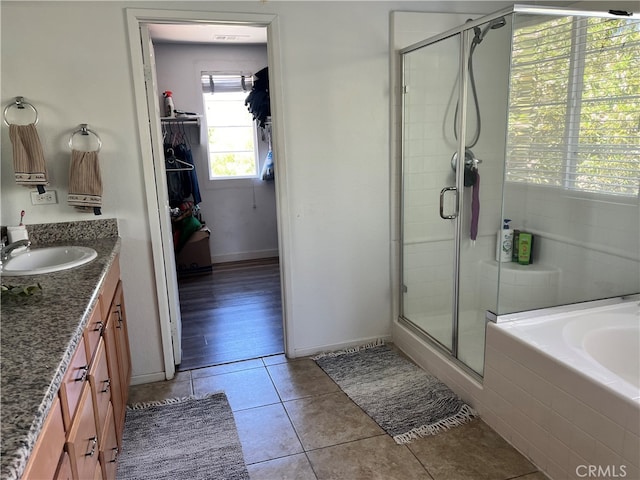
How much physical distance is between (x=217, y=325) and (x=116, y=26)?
217 cm

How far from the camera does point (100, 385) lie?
1712mm

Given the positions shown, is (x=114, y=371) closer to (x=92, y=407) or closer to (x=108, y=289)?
(x=108, y=289)

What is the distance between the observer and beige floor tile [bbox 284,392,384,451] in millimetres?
2279

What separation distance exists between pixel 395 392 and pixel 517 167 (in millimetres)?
1588

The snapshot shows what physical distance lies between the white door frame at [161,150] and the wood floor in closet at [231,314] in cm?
38

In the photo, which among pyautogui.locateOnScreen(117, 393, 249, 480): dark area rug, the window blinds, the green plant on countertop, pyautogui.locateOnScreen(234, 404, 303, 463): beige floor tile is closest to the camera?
the green plant on countertop

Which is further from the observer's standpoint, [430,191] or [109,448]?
[430,191]

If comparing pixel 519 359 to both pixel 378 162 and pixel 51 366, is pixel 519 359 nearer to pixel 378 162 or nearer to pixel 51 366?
pixel 378 162

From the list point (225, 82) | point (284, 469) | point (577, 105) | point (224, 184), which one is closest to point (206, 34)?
point (225, 82)

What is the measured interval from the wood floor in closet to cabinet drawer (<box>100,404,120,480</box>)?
112 centimetres

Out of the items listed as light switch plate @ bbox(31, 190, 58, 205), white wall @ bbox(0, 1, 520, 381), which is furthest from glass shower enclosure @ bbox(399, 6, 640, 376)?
light switch plate @ bbox(31, 190, 58, 205)

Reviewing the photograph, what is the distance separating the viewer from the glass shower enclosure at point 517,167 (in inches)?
99.8

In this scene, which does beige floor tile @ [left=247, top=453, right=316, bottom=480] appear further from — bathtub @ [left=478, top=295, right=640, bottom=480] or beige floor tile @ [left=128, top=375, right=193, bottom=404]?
bathtub @ [left=478, top=295, right=640, bottom=480]

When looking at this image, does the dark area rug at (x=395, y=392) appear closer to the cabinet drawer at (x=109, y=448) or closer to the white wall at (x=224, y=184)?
the cabinet drawer at (x=109, y=448)
